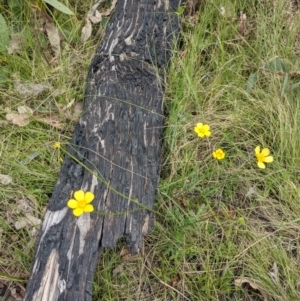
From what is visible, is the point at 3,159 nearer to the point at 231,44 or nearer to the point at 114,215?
the point at 114,215

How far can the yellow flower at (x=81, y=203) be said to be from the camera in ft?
4.95

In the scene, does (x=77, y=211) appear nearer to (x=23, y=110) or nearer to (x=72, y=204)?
(x=72, y=204)

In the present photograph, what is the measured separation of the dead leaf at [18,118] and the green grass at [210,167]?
26mm

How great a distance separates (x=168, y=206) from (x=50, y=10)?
1421 mm

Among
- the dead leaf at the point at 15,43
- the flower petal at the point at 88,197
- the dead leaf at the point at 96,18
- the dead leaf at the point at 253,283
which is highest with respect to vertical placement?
the dead leaf at the point at 15,43

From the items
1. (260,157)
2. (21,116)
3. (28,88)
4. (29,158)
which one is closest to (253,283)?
(260,157)

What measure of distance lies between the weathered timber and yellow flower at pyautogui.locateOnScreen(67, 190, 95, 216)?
99mm

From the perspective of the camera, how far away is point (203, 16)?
96.3 inches

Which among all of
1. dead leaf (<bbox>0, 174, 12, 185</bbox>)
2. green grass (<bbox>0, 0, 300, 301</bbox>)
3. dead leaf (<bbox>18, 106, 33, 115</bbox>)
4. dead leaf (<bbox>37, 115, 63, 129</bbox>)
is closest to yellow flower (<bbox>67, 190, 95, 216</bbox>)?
green grass (<bbox>0, 0, 300, 301</bbox>)

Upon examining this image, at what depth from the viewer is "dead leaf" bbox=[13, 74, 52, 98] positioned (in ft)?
7.27

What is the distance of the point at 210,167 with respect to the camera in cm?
198

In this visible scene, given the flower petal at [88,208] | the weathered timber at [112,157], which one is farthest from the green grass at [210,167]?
the flower petal at [88,208]

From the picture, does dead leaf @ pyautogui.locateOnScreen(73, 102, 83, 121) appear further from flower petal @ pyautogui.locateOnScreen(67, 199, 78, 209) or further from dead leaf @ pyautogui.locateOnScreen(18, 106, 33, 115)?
flower petal @ pyautogui.locateOnScreen(67, 199, 78, 209)

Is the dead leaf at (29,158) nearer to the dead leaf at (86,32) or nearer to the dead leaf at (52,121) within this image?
the dead leaf at (52,121)
